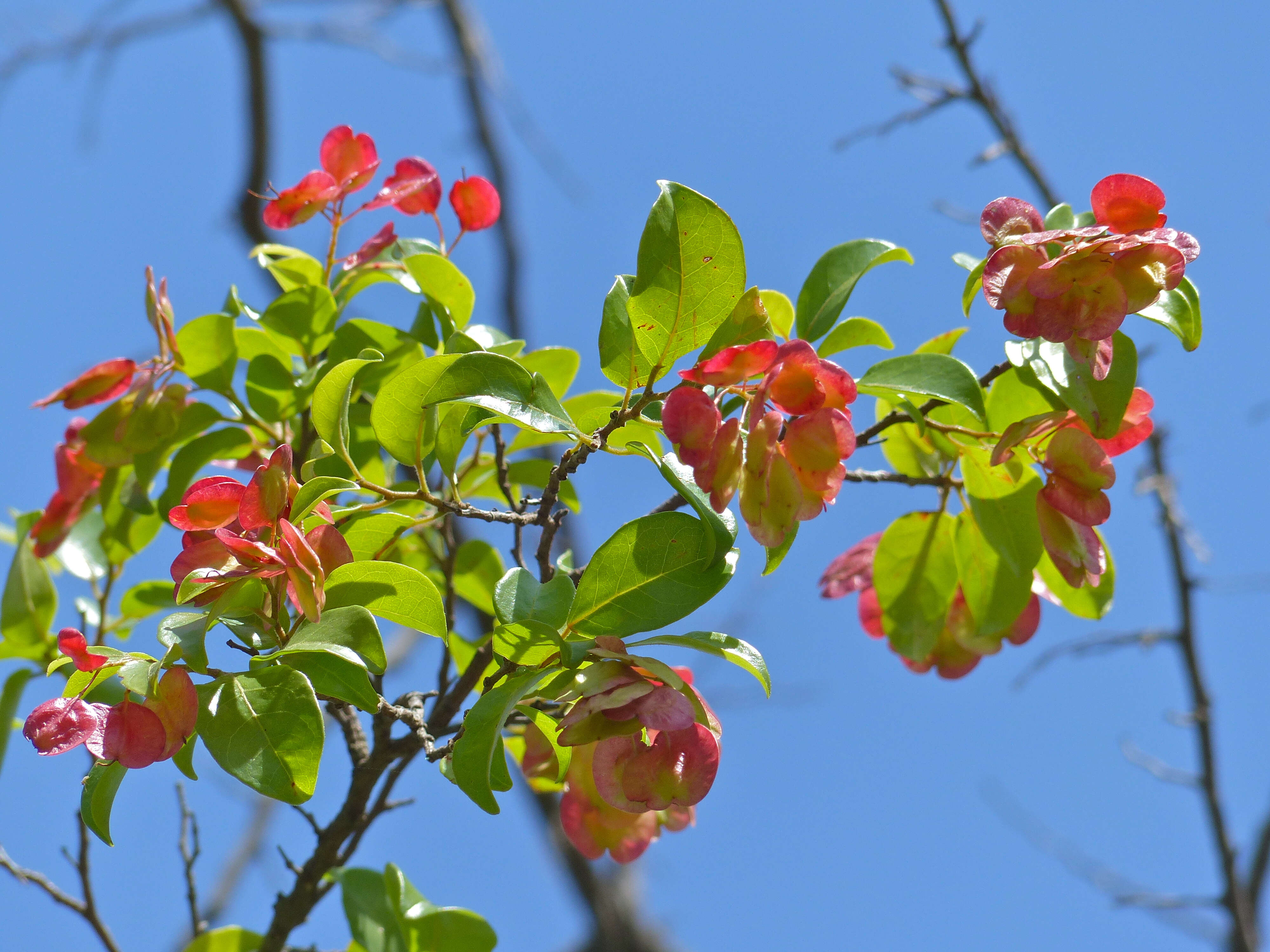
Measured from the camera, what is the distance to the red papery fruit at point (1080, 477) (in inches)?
25.8

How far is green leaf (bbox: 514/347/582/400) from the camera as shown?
34.7 inches

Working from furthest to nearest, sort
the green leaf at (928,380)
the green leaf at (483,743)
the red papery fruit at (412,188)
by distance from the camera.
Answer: the red papery fruit at (412,188) → the green leaf at (928,380) → the green leaf at (483,743)

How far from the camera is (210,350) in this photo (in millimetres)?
A: 890

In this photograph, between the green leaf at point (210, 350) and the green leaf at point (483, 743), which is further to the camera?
the green leaf at point (210, 350)

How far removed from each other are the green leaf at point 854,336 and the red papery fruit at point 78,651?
519mm

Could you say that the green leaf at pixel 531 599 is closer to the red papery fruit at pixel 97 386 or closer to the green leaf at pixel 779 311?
the green leaf at pixel 779 311

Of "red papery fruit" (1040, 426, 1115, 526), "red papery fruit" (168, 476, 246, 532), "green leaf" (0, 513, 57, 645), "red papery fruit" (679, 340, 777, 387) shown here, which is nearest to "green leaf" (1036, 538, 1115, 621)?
"red papery fruit" (1040, 426, 1115, 526)

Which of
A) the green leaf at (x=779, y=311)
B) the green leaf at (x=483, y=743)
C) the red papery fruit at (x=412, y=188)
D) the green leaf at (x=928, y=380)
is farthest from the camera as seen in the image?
the red papery fruit at (x=412, y=188)

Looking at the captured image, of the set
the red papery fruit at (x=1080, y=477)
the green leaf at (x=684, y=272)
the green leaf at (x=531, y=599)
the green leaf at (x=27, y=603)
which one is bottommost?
the red papery fruit at (x=1080, y=477)

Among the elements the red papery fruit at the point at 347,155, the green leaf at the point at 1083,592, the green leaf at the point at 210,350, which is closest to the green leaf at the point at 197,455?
the green leaf at the point at 210,350

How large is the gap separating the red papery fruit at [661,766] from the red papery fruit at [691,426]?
0.17m

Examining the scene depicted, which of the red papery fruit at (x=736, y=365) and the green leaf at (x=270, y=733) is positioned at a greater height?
the red papery fruit at (x=736, y=365)

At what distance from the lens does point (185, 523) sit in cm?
60

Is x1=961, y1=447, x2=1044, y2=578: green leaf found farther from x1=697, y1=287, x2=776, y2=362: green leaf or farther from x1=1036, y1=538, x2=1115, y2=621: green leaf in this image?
x1=697, y1=287, x2=776, y2=362: green leaf
